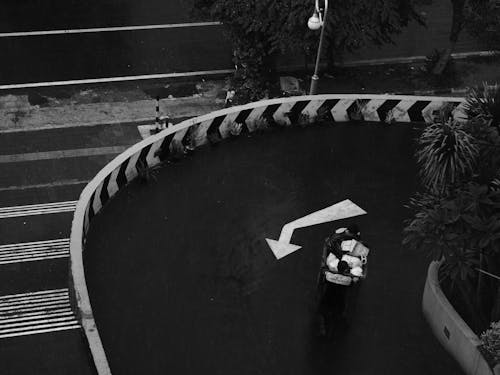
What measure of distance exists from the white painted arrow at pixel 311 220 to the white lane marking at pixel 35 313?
17.6 ft

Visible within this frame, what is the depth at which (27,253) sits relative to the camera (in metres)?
23.4

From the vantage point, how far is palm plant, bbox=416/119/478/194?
15.7 meters

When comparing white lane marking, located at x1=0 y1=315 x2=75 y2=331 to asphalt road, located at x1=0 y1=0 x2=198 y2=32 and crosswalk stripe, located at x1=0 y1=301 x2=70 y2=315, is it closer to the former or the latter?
crosswalk stripe, located at x1=0 y1=301 x2=70 y2=315

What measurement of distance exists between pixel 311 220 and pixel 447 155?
4761 millimetres

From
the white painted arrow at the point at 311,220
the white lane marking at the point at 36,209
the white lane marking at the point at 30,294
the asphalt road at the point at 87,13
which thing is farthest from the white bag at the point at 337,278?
the asphalt road at the point at 87,13

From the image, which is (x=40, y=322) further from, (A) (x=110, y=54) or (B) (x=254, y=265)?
(A) (x=110, y=54)

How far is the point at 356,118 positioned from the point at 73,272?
9662 mm

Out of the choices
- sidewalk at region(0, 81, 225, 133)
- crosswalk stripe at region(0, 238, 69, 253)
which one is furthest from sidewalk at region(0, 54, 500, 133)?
crosswalk stripe at region(0, 238, 69, 253)

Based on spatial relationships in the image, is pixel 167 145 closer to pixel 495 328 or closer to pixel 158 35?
pixel 495 328

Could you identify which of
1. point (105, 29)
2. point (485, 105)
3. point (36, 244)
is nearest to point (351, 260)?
point (485, 105)

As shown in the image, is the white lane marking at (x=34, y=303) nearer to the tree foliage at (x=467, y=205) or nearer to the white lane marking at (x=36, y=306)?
the white lane marking at (x=36, y=306)

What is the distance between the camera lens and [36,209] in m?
25.1

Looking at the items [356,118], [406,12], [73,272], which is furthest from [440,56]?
[73,272]

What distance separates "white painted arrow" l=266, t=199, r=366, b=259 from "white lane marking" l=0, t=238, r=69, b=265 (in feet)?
23.3
